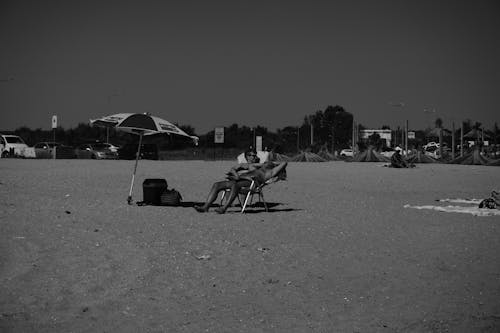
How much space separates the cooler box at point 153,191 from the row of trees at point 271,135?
83.7 ft

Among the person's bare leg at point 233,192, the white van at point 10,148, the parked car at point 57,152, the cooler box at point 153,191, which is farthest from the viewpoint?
the white van at point 10,148

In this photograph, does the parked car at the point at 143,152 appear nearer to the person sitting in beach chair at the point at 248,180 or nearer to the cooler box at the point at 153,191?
the cooler box at the point at 153,191

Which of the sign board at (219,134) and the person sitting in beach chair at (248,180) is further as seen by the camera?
the sign board at (219,134)

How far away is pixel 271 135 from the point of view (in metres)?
106

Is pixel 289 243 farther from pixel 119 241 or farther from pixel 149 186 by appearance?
pixel 149 186

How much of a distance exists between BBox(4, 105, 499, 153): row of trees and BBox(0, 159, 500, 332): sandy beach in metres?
28.2

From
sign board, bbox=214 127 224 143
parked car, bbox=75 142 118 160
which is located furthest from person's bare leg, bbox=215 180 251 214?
sign board, bbox=214 127 224 143

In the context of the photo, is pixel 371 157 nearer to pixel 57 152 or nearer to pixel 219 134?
pixel 219 134

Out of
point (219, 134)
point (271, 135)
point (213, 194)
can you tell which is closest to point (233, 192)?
point (213, 194)

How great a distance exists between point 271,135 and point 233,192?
92096 mm

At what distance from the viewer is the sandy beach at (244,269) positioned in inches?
266

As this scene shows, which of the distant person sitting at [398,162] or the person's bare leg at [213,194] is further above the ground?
the distant person sitting at [398,162]

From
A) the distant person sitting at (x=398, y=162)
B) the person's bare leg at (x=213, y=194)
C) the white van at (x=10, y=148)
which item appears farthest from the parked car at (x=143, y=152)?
the person's bare leg at (x=213, y=194)

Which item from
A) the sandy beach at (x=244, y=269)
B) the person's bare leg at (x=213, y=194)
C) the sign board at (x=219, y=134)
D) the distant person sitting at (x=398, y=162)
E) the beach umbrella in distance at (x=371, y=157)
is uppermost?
the sign board at (x=219, y=134)
